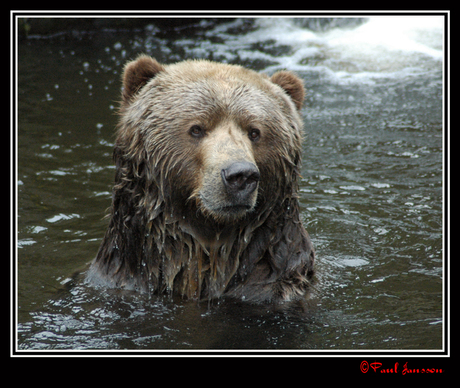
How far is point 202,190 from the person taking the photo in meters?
4.65

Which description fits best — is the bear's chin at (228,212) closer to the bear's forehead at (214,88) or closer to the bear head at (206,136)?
the bear head at (206,136)

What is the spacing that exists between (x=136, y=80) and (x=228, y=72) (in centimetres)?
88

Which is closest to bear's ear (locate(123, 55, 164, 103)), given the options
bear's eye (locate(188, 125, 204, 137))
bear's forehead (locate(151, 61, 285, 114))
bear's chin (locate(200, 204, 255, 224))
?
bear's forehead (locate(151, 61, 285, 114))

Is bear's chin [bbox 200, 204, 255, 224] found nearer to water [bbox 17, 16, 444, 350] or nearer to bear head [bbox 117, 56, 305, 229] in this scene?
bear head [bbox 117, 56, 305, 229]

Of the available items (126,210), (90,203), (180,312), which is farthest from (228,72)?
(90,203)

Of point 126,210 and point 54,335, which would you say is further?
point 126,210

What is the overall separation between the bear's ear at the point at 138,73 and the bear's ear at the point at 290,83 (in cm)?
113

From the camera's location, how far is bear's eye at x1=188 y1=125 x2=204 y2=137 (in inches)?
191

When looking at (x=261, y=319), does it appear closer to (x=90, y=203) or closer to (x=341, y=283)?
(x=341, y=283)

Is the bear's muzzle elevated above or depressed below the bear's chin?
above

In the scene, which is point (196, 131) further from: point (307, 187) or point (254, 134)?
point (307, 187)

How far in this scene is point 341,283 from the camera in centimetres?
601

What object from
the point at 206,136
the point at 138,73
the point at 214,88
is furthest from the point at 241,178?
the point at 138,73

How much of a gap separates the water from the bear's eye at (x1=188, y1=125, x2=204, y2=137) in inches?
61.3
